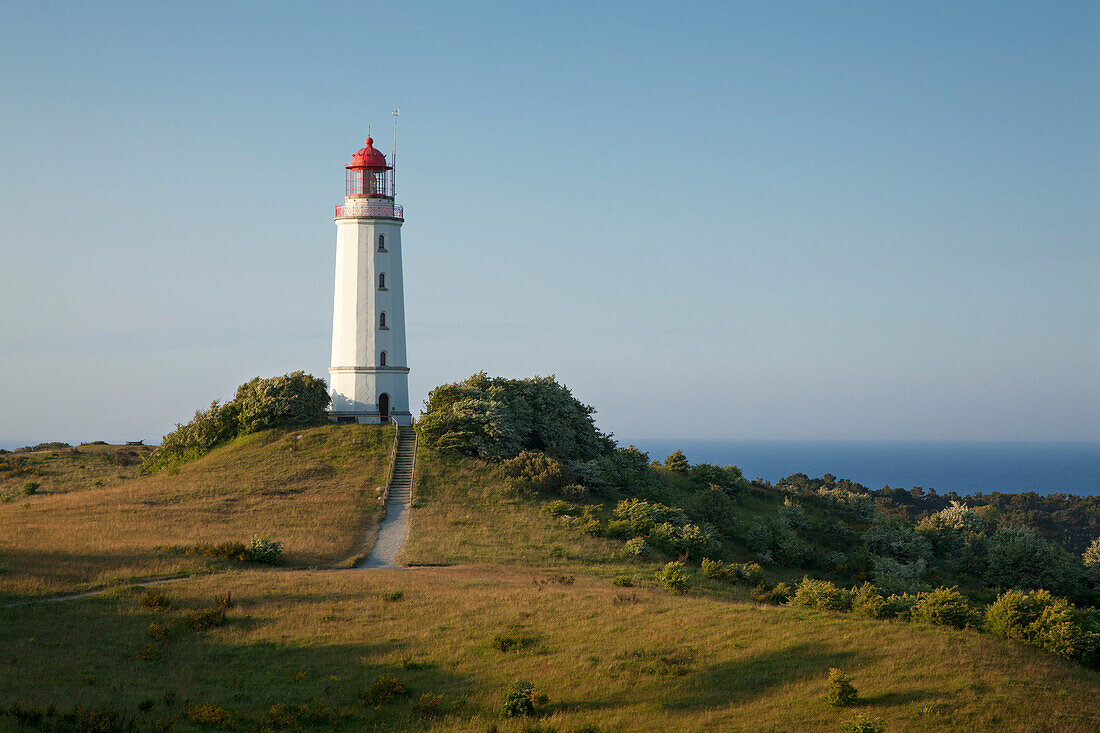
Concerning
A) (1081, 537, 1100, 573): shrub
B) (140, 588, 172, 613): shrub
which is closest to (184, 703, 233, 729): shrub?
(140, 588, 172, 613): shrub

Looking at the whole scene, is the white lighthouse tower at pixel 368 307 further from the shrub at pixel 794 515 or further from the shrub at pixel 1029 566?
the shrub at pixel 1029 566

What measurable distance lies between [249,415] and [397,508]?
15.5 meters

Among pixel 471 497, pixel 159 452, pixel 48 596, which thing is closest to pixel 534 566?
pixel 471 497

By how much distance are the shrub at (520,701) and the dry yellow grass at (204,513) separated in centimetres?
1548

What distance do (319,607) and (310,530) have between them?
11202 millimetres

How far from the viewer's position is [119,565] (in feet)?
93.5

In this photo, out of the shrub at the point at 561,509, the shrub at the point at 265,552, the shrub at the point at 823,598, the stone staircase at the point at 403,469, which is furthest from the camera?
the stone staircase at the point at 403,469

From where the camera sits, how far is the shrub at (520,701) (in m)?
17.9

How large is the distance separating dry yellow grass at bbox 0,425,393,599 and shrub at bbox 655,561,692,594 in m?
12.6

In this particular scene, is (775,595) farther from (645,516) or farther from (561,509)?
(561,509)

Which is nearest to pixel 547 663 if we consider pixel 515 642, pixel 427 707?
pixel 515 642

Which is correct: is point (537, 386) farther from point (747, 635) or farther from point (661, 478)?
point (747, 635)

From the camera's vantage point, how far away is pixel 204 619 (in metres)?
22.9

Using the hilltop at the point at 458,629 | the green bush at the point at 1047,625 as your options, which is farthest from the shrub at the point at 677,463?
the green bush at the point at 1047,625
